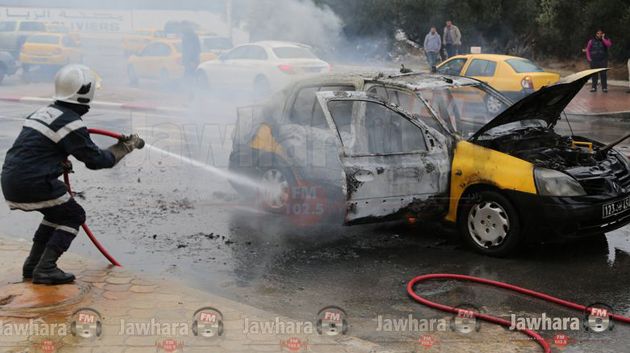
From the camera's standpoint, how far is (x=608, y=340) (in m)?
5.19

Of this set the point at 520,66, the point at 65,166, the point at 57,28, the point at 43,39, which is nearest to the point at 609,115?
the point at 520,66

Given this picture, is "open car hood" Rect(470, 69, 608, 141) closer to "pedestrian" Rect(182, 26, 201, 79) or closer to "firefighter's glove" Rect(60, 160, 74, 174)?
"firefighter's glove" Rect(60, 160, 74, 174)

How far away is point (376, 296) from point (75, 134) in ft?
8.97

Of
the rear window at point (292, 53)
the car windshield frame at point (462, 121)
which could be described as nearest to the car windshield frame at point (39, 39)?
the rear window at point (292, 53)

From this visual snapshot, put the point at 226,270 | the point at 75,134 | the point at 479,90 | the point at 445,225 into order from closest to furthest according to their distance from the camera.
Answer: the point at 75,134, the point at 226,270, the point at 445,225, the point at 479,90

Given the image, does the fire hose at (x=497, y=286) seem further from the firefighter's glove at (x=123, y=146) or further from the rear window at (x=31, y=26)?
the rear window at (x=31, y=26)

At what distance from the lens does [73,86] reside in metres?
5.57

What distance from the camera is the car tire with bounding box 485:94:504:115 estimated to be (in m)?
8.03

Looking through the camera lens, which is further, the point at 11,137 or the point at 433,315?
the point at 11,137

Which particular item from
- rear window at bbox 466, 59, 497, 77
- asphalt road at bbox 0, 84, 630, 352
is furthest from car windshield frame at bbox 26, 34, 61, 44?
asphalt road at bbox 0, 84, 630, 352

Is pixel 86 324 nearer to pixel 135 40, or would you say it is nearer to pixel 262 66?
pixel 262 66

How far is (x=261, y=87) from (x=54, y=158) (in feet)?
46.7

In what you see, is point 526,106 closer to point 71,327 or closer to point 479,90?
point 479,90

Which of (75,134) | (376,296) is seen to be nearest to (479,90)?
(376,296)
